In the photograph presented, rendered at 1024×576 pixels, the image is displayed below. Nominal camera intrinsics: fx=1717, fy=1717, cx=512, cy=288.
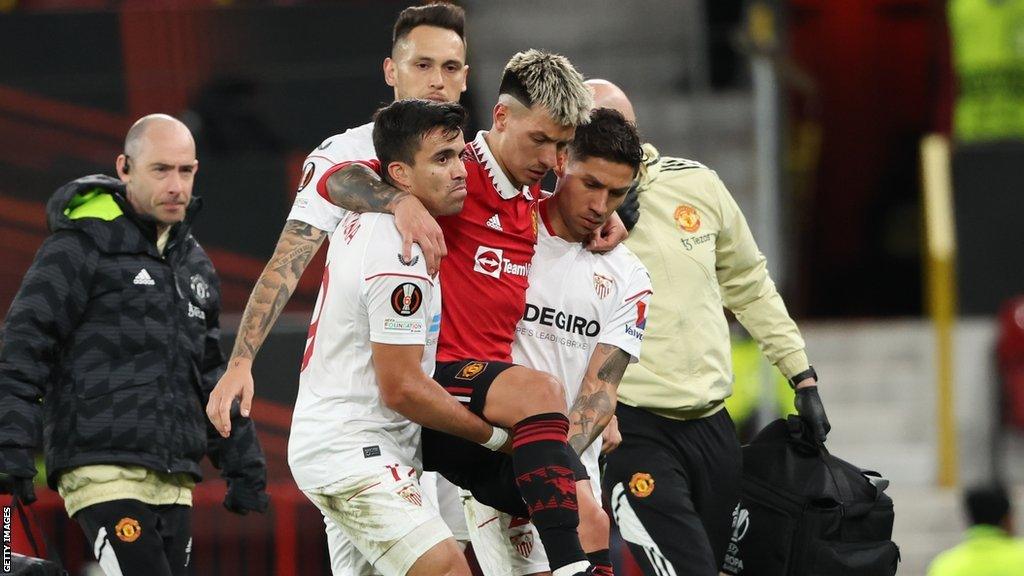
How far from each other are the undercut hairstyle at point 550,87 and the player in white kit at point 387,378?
22cm

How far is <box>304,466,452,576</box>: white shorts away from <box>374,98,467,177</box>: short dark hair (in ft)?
3.09

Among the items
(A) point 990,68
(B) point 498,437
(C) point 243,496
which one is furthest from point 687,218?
(A) point 990,68

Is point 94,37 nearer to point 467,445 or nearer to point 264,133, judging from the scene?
point 264,133

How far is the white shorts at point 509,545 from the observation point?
18.5 feet

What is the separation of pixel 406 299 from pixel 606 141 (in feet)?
2.96

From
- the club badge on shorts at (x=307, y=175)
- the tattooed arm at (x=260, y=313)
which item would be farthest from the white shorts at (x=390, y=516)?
the club badge on shorts at (x=307, y=175)

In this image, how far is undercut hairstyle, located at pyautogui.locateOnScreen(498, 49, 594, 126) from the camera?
5152 millimetres

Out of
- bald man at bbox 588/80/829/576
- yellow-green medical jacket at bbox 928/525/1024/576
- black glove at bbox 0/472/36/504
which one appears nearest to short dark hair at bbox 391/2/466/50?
bald man at bbox 588/80/829/576

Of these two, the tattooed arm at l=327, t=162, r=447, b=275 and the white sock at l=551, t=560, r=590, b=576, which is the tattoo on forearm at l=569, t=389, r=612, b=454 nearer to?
the white sock at l=551, t=560, r=590, b=576

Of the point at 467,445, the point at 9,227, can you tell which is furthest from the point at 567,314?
the point at 9,227

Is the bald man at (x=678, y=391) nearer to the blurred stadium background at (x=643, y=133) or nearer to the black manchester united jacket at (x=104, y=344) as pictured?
the black manchester united jacket at (x=104, y=344)

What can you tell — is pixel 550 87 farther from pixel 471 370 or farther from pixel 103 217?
pixel 103 217

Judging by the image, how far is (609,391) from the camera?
216 inches

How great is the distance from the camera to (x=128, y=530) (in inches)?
238
